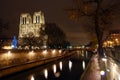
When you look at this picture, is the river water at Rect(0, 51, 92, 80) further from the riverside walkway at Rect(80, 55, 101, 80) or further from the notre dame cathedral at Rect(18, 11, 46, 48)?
the notre dame cathedral at Rect(18, 11, 46, 48)

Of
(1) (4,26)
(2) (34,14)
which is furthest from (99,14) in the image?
(2) (34,14)

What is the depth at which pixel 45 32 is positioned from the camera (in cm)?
11981

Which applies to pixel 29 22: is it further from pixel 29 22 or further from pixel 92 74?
pixel 92 74

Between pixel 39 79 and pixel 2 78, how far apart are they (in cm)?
363

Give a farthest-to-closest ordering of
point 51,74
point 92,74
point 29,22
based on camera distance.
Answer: point 29,22, point 51,74, point 92,74

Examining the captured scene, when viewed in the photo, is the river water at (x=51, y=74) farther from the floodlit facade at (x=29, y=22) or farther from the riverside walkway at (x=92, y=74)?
the floodlit facade at (x=29, y=22)

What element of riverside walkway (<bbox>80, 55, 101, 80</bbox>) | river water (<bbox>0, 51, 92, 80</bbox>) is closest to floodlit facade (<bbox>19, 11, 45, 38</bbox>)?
river water (<bbox>0, 51, 92, 80</bbox>)

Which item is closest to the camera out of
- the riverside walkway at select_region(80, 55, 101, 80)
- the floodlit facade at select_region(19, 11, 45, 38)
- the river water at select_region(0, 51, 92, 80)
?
the riverside walkway at select_region(80, 55, 101, 80)

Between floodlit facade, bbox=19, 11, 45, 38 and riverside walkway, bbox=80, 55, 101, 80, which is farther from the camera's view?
floodlit facade, bbox=19, 11, 45, 38

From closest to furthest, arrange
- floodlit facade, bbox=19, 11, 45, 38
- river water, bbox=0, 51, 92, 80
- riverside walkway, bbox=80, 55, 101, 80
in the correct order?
riverside walkway, bbox=80, 55, 101, 80 → river water, bbox=0, 51, 92, 80 → floodlit facade, bbox=19, 11, 45, 38

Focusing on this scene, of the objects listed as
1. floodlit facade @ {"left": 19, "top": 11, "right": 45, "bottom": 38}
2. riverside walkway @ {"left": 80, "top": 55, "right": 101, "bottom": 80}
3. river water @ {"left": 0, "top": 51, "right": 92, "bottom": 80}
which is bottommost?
river water @ {"left": 0, "top": 51, "right": 92, "bottom": 80}

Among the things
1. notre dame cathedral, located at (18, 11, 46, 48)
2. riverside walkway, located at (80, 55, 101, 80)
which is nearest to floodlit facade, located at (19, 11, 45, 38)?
notre dame cathedral, located at (18, 11, 46, 48)

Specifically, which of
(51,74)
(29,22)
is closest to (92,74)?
(51,74)

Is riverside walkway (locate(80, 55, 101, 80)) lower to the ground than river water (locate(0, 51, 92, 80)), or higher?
higher
